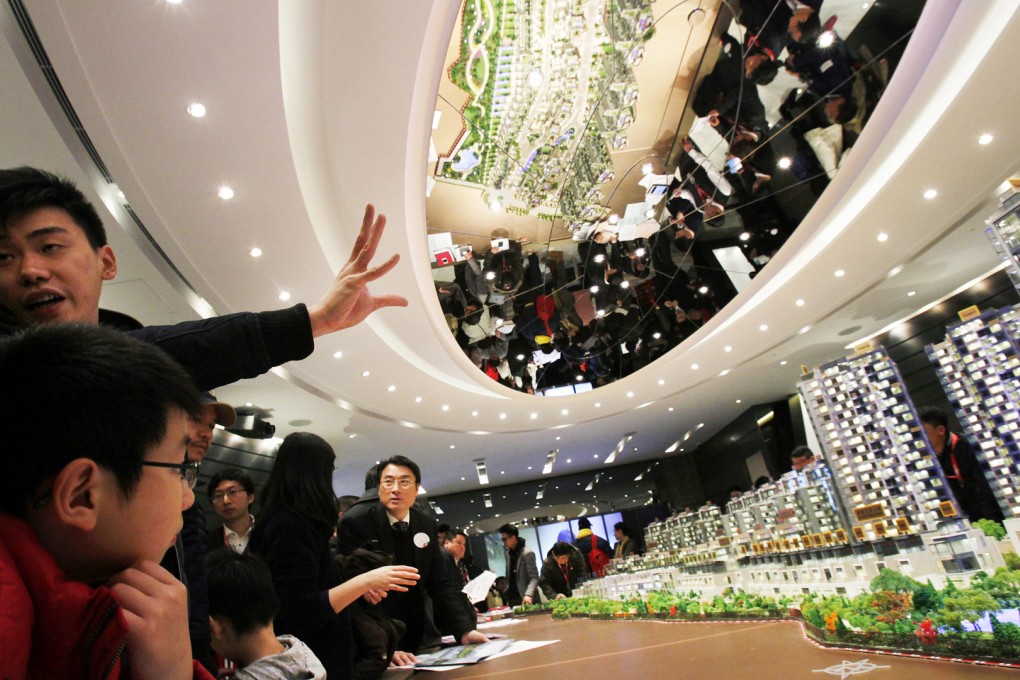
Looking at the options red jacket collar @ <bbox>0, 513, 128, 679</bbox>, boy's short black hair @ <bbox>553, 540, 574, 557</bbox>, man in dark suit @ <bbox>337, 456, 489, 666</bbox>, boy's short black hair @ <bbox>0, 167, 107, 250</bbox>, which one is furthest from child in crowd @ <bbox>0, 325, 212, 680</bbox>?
boy's short black hair @ <bbox>553, 540, 574, 557</bbox>

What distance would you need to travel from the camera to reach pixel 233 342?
88cm

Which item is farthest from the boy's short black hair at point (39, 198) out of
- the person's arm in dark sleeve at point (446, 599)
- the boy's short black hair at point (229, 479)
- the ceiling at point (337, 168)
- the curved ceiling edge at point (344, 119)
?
the curved ceiling edge at point (344, 119)

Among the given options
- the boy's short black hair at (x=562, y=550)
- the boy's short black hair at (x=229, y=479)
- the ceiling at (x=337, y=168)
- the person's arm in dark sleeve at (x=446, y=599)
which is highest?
the ceiling at (x=337, y=168)

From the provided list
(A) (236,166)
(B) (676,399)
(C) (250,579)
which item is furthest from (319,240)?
(B) (676,399)

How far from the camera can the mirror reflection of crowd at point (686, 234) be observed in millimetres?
4137

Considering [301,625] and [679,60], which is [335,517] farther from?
[679,60]

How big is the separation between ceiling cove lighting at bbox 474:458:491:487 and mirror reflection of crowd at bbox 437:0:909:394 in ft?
19.6

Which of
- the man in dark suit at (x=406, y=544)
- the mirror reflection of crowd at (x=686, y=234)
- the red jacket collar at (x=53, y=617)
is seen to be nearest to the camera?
the red jacket collar at (x=53, y=617)

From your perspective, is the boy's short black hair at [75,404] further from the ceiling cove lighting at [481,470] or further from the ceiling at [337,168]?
the ceiling cove lighting at [481,470]

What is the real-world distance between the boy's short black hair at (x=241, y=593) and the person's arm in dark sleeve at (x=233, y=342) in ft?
2.00

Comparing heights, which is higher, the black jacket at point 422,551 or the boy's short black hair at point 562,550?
the boy's short black hair at point 562,550

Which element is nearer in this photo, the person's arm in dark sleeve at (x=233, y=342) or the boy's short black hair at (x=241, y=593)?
the person's arm in dark sleeve at (x=233, y=342)

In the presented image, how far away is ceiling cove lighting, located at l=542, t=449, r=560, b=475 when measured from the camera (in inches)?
591

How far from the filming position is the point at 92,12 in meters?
2.76
